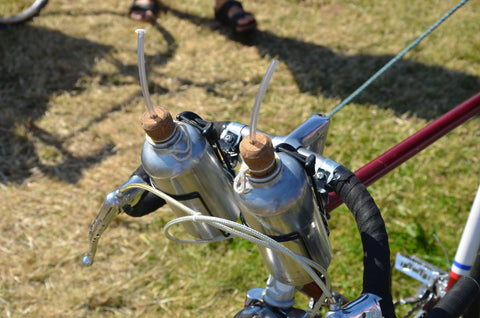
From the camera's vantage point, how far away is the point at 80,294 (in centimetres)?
219

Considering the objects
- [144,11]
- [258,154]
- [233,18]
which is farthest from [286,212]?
[144,11]

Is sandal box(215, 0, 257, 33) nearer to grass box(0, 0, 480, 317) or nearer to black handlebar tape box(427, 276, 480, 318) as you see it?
grass box(0, 0, 480, 317)

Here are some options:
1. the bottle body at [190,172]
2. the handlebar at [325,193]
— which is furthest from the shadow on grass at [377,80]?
the bottle body at [190,172]

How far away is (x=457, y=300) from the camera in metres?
0.95

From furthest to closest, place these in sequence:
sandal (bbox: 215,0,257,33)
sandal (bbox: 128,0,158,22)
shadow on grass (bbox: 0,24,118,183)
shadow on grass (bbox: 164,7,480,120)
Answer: sandal (bbox: 128,0,158,22) < sandal (bbox: 215,0,257,33) < shadow on grass (bbox: 164,7,480,120) < shadow on grass (bbox: 0,24,118,183)

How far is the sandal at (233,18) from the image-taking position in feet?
12.2

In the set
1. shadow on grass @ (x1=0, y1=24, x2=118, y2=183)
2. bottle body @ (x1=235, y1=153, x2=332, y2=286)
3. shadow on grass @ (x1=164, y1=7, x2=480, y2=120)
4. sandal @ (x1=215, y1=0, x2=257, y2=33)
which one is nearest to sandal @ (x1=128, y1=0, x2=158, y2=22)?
shadow on grass @ (x1=0, y1=24, x2=118, y2=183)

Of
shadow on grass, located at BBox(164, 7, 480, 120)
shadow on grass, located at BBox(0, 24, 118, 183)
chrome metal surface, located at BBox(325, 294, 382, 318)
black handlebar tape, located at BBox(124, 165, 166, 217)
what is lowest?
shadow on grass, located at BBox(0, 24, 118, 183)

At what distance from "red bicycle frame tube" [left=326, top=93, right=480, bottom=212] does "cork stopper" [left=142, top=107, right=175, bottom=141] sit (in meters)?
0.46

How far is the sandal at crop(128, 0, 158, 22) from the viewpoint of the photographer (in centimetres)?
399

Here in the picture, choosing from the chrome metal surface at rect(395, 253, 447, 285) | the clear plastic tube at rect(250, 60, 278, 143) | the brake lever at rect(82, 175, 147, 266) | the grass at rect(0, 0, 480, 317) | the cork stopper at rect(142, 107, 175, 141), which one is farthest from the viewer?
the grass at rect(0, 0, 480, 317)

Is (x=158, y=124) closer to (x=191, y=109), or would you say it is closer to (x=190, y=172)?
(x=190, y=172)

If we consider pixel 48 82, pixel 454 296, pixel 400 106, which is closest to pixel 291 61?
pixel 400 106

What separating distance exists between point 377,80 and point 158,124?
2.97 m
